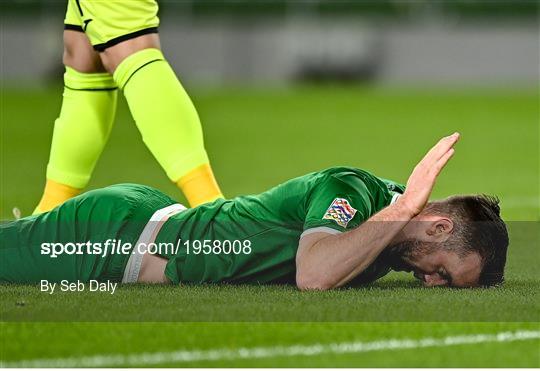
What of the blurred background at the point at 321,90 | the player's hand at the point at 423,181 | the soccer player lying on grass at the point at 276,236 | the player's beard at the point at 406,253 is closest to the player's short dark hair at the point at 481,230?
the soccer player lying on grass at the point at 276,236

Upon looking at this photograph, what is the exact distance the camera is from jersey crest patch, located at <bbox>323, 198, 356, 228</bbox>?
16.6ft

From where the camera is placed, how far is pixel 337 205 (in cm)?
510

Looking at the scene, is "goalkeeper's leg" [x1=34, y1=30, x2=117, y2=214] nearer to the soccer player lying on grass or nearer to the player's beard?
the soccer player lying on grass

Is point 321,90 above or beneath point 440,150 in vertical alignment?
beneath

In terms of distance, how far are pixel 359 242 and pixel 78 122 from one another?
6.74 feet

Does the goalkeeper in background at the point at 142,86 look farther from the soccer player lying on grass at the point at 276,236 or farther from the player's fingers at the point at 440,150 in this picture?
the player's fingers at the point at 440,150

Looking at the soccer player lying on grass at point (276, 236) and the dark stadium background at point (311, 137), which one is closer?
the dark stadium background at point (311, 137)

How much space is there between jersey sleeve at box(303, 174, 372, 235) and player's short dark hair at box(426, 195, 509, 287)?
30 centimetres

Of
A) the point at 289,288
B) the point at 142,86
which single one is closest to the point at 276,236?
the point at 289,288

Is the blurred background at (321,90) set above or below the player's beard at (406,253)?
below

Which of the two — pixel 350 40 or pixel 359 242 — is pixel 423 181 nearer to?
pixel 359 242

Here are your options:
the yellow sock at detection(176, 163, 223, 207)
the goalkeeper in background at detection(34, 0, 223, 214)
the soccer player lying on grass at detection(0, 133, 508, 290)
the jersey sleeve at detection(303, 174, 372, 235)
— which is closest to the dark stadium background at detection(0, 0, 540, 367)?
the soccer player lying on grass at detection(0, 133, 508, 290)

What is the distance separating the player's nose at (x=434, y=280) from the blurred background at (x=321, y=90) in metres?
2.91

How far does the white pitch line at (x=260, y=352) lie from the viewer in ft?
13.3
